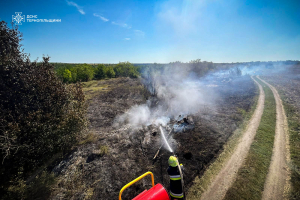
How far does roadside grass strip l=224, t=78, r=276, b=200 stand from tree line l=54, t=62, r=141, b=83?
50.4 meters

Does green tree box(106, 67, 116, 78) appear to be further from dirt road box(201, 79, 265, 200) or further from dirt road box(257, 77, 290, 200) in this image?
dirt road box(257, 77, 290, 200)

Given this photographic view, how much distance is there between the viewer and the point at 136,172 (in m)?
8.27

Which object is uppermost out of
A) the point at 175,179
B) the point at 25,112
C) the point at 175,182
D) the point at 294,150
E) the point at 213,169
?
the point at 25,112

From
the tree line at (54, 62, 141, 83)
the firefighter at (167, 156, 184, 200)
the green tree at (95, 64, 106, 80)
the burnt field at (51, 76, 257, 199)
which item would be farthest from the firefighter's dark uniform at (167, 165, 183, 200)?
the green tree at (95, 64, 106, 80)

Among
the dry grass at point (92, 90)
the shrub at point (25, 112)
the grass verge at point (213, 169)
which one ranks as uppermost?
the shrub at point (25, 112)

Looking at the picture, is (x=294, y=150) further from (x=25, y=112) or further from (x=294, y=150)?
(x=25, y=112)

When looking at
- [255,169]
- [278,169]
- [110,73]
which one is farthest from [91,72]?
[278,169]

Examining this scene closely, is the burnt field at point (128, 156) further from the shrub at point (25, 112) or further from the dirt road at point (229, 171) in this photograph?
the shrub at point (25, 112)

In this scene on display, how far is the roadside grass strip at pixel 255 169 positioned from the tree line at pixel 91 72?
50374mm

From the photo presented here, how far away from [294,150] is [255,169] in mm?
4833

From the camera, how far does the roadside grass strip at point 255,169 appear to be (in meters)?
6.67

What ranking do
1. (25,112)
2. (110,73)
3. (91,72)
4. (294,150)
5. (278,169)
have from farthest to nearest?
(110,73)
(91,72)
(294,150)
(278,169)
(25,112)

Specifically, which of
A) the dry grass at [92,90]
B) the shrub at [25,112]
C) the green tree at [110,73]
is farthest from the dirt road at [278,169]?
the green tree at [110,73]

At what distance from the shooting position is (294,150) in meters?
9.75
